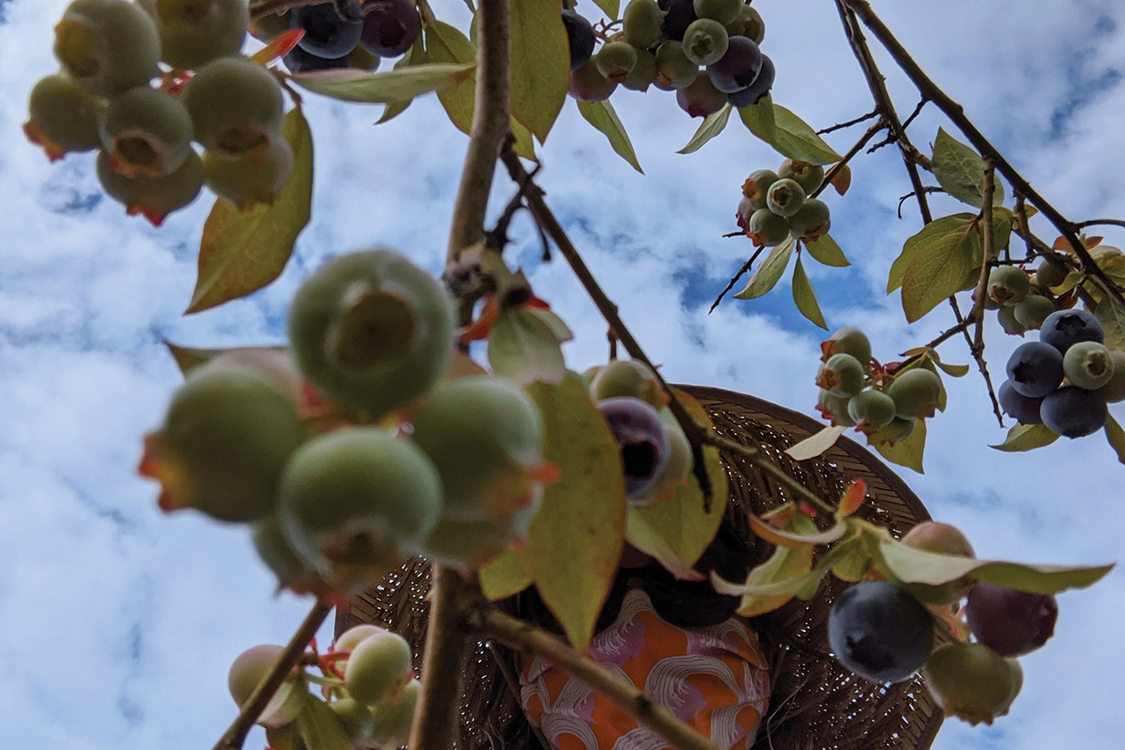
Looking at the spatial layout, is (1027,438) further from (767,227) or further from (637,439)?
(637,439)

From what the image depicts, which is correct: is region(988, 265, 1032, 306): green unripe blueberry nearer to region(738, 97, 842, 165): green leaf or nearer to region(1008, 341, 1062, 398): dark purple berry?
region(1008, 341, 1062, 398): dark purple berry

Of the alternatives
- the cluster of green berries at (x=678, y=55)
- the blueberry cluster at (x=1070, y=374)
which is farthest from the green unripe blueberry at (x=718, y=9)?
the blueberry cluster at (x=1070, y=374)

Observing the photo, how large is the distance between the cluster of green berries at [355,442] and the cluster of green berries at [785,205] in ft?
2.68

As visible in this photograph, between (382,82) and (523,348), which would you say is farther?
A: (382,82)

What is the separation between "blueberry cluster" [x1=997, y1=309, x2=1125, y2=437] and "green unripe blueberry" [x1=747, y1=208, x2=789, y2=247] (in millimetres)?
265

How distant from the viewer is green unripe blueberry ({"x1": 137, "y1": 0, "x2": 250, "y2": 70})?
402 mm

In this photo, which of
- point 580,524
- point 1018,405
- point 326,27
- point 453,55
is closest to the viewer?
point 580,524

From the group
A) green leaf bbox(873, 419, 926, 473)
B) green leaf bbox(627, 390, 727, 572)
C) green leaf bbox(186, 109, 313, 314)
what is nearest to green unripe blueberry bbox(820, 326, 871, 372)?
green leaf bbox(873, 419, 926, 473)

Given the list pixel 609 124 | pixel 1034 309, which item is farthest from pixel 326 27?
pixel 1034 309

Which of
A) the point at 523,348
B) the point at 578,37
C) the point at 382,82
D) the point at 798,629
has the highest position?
the point at 578,37

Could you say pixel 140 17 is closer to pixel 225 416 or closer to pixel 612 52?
pixel 225 416

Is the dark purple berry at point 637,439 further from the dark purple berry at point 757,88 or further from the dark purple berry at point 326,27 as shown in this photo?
the dark purple berry at point 757,88

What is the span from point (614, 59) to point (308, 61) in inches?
11.4

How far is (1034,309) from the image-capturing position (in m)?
0.99
